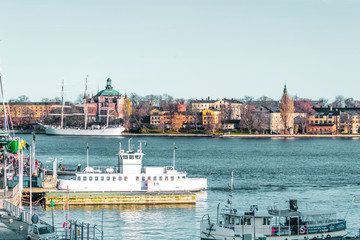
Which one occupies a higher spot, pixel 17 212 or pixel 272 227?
pixel 17 212

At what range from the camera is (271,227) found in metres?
42.5

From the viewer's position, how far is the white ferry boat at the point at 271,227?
138 feet

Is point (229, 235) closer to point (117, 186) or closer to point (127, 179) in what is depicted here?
point (127, 179)

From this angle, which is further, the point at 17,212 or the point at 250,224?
the point at 17,212

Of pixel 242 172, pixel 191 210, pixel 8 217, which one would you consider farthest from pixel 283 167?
pixel 8 217

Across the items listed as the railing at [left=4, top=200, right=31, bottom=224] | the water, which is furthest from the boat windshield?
the water

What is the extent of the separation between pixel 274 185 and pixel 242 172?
53.0 ft

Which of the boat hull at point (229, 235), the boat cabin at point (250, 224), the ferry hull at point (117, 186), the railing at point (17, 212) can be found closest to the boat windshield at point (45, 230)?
the railing at point (17, 212)

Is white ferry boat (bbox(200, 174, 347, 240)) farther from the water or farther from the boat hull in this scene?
the water

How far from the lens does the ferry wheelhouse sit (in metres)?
42.1

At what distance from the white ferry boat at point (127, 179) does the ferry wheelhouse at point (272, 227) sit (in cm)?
2110

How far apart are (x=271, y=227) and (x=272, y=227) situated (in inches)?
4.8

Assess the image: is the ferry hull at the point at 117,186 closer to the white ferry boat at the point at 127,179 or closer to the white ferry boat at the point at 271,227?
the white ferry boat at the point at 127,179

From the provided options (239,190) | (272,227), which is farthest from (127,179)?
(272,227)
